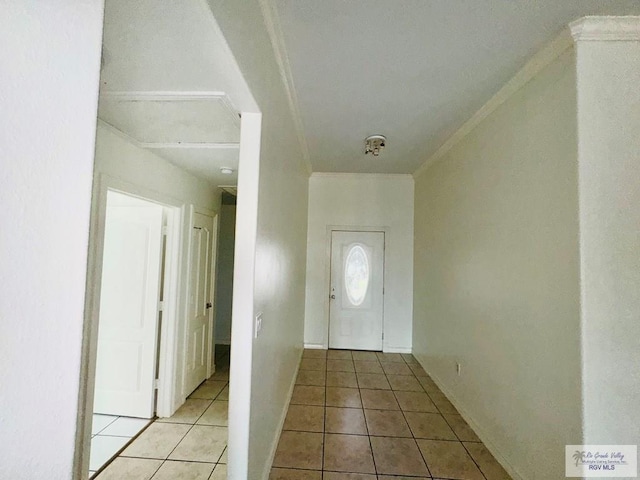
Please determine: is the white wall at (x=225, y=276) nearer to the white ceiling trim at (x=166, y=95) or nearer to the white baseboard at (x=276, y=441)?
the white baseboard at (x=276, y=441)

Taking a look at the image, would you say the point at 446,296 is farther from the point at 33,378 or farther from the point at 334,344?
the point at 33,378

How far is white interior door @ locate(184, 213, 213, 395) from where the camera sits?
112 inches

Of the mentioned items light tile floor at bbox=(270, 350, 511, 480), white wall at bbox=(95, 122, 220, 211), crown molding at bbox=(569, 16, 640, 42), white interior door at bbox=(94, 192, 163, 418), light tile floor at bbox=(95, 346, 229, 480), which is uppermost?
crown molding at bbox=(569, 16, 640, 42)

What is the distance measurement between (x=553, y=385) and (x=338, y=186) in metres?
3.29

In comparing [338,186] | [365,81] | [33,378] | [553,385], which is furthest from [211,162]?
[553,385]

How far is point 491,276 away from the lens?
6.83ft

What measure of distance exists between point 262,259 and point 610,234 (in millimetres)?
1771

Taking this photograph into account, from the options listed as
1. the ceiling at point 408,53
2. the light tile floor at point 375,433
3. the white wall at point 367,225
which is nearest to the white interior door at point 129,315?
the light tile floor at point 375,433

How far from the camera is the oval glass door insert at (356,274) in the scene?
13.5ft

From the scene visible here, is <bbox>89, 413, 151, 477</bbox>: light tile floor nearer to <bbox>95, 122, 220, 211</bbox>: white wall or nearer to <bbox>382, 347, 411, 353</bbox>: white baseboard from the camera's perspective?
<bbox>95, 122, 220, 211</bbox>: white wall

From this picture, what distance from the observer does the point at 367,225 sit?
4.11 meters

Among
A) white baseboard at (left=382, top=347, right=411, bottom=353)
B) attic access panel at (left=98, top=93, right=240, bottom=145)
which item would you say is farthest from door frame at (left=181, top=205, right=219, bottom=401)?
white baseboard at (left=382, top=347, right=411, bottom=353)

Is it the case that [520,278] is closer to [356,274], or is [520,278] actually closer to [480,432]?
[480,432]

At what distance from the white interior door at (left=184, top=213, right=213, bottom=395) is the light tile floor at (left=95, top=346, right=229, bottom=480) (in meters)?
0.34
